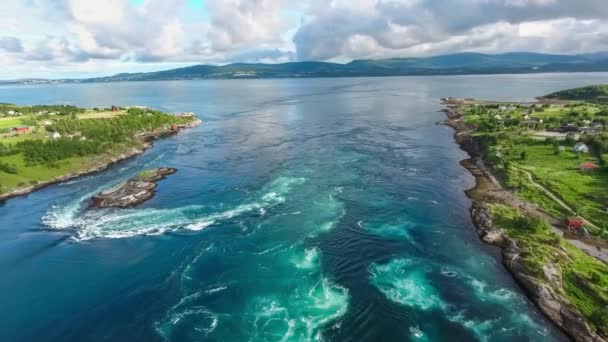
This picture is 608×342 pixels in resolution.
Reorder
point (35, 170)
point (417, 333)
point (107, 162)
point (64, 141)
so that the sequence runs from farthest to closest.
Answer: point (64, 141)
point (107, 162)
point (35, 170)
point (417, 333)

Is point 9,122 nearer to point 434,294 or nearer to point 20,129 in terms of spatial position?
point 20,129

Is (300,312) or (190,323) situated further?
(300,312)

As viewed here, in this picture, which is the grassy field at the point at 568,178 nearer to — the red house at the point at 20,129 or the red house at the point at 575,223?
the red house at the point at 575,223

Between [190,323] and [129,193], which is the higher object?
[129,193]

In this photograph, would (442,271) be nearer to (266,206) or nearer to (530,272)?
(530,272)

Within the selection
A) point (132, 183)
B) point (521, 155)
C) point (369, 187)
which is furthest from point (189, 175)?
point (521, 155)

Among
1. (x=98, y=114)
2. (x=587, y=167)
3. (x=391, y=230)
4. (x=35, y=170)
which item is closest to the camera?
(x=391, y=230)

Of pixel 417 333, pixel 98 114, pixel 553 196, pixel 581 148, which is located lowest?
pixel 417 333

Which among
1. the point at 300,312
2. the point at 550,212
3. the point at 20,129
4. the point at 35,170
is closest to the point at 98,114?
the point at 20,129
